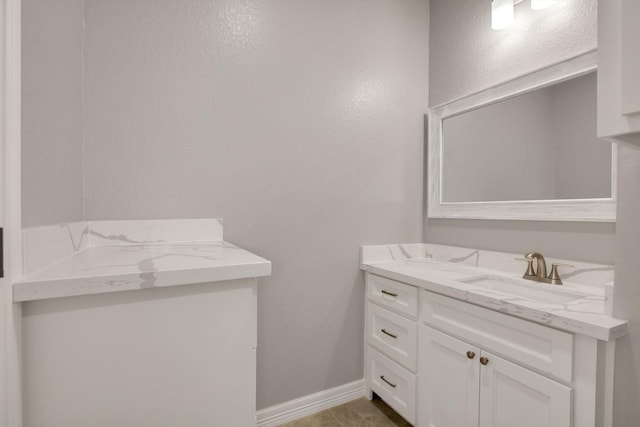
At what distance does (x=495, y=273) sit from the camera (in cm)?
150

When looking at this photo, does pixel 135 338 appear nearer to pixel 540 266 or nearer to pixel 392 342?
pixel 392 342

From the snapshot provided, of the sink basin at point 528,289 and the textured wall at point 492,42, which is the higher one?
the textured wall at point 492,42

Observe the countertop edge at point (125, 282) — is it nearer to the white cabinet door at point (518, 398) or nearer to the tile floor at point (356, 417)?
the white cabinet door at point (518, 398)

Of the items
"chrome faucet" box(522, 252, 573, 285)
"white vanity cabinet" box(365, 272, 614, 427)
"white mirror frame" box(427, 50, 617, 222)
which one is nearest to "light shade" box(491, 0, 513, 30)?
"white mirror frame" box(427, 50, 617, 222)

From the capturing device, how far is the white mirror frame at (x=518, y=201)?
1.22 metres

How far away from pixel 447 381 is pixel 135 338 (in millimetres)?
1214

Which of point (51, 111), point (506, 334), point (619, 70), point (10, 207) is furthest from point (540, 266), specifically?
point (51, 111)

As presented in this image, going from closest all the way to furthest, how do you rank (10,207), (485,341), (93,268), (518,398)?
(10,207), (93,268), (518,398), (485,341)

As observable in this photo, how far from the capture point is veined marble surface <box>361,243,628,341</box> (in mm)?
882

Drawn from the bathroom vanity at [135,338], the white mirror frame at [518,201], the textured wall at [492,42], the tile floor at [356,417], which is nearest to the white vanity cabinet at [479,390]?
the tile floor at [356,417]

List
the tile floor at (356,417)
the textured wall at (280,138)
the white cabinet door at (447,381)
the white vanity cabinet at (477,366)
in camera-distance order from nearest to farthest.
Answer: the white vanity cabinet at (477,366), the white cabinet door at (447,381), the textured wall at (280,138), the tile floor at (356,417)

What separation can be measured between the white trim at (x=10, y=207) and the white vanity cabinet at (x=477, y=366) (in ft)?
4.42

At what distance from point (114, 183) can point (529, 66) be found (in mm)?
2009

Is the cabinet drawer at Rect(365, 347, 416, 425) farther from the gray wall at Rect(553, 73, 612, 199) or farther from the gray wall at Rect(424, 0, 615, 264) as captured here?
the gray wall at Rect(553, 73, 612, 199)
